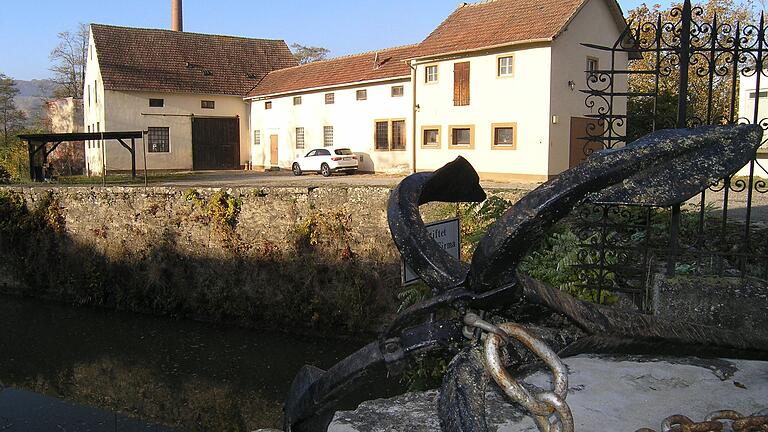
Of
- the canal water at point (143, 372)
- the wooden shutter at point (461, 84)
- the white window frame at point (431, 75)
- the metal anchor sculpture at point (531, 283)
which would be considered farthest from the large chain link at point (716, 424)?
the white window frame at point (431, 75)

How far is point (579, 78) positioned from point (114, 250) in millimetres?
15351

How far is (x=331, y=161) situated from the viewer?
2603 centimetres

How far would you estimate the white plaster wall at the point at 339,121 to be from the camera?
25750 mm

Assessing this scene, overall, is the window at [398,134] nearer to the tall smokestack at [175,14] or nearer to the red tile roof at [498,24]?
the red tile roof at [498,24]

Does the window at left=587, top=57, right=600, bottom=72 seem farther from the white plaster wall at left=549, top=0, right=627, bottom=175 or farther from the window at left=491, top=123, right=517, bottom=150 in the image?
the window at left=491, top=123, right=517, bottom=150

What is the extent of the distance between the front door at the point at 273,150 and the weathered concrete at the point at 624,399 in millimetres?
28078

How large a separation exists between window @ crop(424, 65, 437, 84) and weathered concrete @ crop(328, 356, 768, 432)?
67.6 ft

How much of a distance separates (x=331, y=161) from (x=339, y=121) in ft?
9.11

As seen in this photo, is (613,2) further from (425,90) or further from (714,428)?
(714,428)

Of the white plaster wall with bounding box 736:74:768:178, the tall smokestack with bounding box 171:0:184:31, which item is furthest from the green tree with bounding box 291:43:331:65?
the white plaster wall with bounding box 736:74:768:178

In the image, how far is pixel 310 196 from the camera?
41.3 feet

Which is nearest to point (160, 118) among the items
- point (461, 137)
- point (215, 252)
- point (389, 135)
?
point (389, 135)

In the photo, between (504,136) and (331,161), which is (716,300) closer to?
(504,136)

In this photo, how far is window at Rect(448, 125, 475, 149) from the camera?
22.9 m
